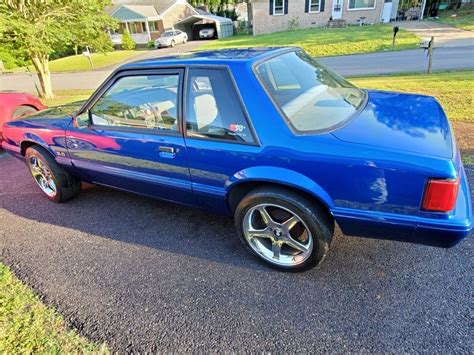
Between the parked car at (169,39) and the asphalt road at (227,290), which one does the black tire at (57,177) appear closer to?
the asphalt road at (227,290)

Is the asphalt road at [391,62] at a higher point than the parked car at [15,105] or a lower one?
lower

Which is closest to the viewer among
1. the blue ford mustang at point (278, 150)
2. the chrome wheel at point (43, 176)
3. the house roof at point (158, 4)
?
the blue ford mustang at point (278, 150)

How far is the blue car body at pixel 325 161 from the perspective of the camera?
191 centimetres

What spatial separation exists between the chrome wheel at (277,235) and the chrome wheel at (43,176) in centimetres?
268

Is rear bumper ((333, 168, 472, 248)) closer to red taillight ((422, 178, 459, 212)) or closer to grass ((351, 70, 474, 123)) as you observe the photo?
red taillight ((422, 178, 459, 212))

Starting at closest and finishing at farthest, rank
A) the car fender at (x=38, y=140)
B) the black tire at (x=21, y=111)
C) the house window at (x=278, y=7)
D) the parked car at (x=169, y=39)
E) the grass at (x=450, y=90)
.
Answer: the car fender at (x=38, y=140)
the grass at (x=450, y=90)
the black tire at (x=21, y=111)
the house window at (x=278, y=7)
the parked car at (x=169, y=39)

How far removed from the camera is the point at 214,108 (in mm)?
2430

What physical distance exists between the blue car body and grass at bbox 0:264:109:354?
1308 millimetres

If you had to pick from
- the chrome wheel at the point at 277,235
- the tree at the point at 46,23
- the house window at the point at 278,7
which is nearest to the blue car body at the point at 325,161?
the chrome wheel at the point at 277,235

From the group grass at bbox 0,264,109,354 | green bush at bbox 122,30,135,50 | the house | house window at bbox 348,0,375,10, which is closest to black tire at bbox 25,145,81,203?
grass at bbox 0,264,109,354

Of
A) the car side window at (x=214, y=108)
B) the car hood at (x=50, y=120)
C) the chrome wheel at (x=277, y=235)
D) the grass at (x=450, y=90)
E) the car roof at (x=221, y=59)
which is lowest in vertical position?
the grass at (x=450, y=90)

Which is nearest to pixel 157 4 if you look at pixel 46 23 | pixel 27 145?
pixel 46 23

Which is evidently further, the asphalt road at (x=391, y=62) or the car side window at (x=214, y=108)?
the asphalt road at (x=391, y=62)

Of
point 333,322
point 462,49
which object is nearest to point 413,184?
point 333,322
